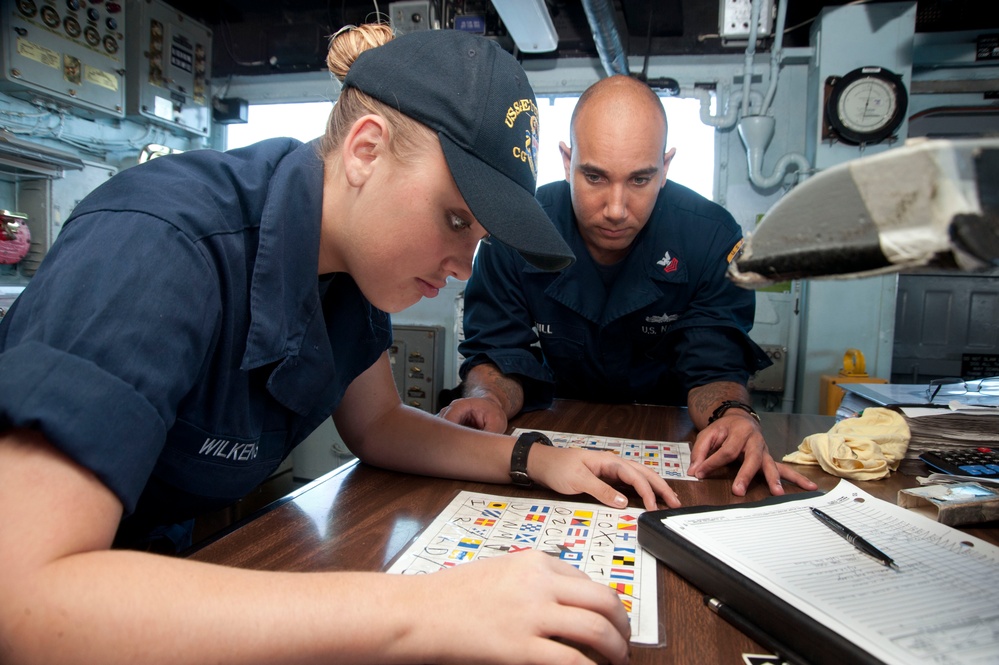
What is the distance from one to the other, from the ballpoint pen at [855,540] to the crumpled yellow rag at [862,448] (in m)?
0.33

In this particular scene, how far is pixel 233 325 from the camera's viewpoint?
711 millimetres

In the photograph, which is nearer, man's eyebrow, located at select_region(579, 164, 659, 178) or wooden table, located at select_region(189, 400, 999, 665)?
wooden table, located at select_region(189, 400, 999, 665)

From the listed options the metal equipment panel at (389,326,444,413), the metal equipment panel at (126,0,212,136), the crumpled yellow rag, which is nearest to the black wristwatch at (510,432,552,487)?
the crumpled yellow rag

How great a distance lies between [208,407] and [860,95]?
2.99 meters

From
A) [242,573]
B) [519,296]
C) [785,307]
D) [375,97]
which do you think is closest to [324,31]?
[519,296]

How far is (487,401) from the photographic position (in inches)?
53.3

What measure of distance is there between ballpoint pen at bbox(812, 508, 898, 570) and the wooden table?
17 cm

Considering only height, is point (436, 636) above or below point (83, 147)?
below

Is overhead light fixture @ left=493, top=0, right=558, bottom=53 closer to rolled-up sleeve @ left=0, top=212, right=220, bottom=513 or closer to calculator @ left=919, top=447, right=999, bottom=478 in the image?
calculator @ left=919, top=447, right=999, bottom=478

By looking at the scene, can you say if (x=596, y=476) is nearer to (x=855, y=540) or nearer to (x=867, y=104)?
(x=855, y=540)

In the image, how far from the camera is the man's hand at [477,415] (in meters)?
1.28

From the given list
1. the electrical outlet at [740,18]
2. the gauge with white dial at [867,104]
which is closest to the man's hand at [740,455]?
the gauge with white dial at [867,104]

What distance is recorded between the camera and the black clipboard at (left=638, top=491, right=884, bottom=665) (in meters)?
0.49

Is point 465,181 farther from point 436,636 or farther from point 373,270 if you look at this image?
point 436,636
